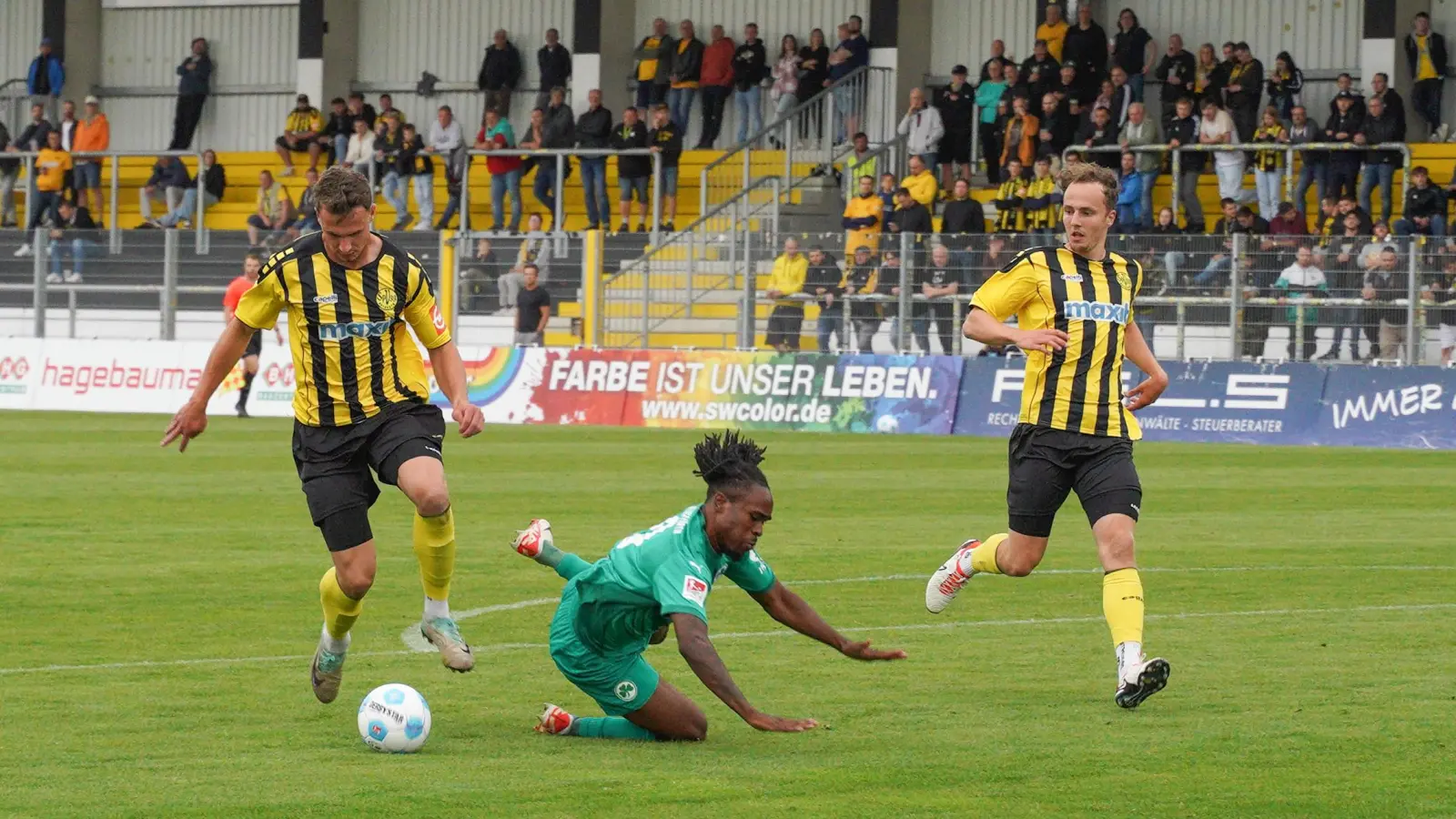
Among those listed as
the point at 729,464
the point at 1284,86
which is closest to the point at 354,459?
the point at 729,464

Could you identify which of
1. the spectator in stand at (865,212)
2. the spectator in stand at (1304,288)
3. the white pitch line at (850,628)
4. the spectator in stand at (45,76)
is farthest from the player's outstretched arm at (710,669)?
the spectator in stand at (45,76)

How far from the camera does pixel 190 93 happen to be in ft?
128

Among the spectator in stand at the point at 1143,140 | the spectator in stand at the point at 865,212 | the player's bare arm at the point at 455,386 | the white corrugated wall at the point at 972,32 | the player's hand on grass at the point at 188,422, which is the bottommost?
the player's hand on grass at the point at 188,422

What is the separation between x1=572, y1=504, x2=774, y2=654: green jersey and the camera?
271 inches

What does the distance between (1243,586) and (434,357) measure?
496cm

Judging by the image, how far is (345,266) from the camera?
27.0 feet

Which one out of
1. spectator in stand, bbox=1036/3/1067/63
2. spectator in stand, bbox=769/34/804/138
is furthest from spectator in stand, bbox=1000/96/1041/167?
spectator in stand, bbox=769/34/804/138

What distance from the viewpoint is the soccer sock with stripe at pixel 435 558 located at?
824 centimetres

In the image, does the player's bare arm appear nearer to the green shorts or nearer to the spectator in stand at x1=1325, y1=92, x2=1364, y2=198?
the green shorts

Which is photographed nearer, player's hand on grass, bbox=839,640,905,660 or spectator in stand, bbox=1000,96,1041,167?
player's hand on grass, bbox=839,640,905,660

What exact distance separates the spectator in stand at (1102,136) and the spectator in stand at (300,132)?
44.8 ft

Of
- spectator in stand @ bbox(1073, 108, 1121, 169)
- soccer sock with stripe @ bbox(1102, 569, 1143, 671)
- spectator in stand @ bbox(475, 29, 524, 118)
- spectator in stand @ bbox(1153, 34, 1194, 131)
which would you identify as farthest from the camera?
spectator in stand @ bbox(475, 29, 524, 118)

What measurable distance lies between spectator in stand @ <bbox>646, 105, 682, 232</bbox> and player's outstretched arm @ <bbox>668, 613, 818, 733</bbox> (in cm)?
2520

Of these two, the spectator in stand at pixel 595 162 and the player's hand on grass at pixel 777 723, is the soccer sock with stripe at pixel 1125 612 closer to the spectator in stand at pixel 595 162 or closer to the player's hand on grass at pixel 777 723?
the player's hand on grass at pixel 777 723
